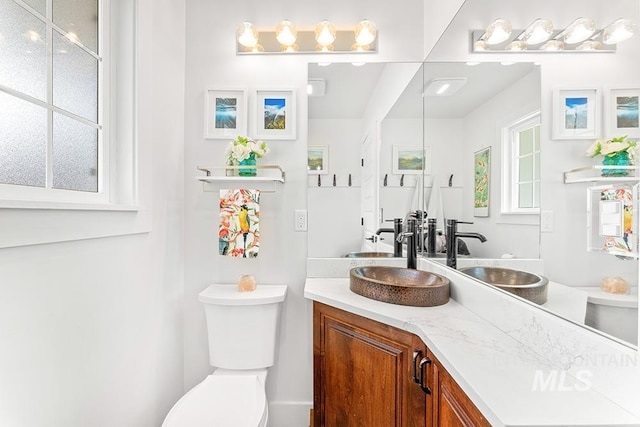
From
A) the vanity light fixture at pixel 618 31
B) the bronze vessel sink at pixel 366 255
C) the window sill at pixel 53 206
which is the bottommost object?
the bronze vessel sink at pixel 366 255

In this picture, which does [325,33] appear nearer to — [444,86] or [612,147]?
[444,86]

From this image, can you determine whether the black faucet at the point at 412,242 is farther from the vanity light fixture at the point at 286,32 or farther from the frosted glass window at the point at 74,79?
the frosted glass window at the point at 74,79

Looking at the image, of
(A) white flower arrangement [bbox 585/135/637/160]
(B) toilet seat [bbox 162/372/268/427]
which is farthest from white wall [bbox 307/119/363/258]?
(A) white flower arrangement [bbox 585/135/637/160]

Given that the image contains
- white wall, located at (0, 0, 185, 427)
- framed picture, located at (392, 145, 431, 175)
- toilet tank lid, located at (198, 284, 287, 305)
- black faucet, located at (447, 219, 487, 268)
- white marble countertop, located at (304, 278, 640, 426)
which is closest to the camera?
white marble countertop, located at (304, 278, 640, 426)

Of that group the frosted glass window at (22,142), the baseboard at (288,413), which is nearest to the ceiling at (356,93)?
the frosted glass window at (22,142)

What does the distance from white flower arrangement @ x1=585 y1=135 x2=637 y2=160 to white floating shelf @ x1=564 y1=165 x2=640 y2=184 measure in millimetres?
28

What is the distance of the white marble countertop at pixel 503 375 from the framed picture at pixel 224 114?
4.25 feet

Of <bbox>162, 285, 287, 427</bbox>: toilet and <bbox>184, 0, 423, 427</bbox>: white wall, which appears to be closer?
<bbox>162, 285, 287, 427</bbox>: toilet

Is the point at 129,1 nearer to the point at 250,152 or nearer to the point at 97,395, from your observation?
the point at 250,152

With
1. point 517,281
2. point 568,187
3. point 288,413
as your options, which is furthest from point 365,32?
point 288,413

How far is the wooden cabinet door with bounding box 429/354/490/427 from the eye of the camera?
0.77 m

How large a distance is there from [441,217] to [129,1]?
181 centimetres

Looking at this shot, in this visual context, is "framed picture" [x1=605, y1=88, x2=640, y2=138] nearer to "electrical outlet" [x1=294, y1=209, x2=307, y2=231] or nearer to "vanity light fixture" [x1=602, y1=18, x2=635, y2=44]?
"vanity light fixture" [x1=602, y1=18, x2=635, y2=44]

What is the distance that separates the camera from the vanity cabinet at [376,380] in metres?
0.95
